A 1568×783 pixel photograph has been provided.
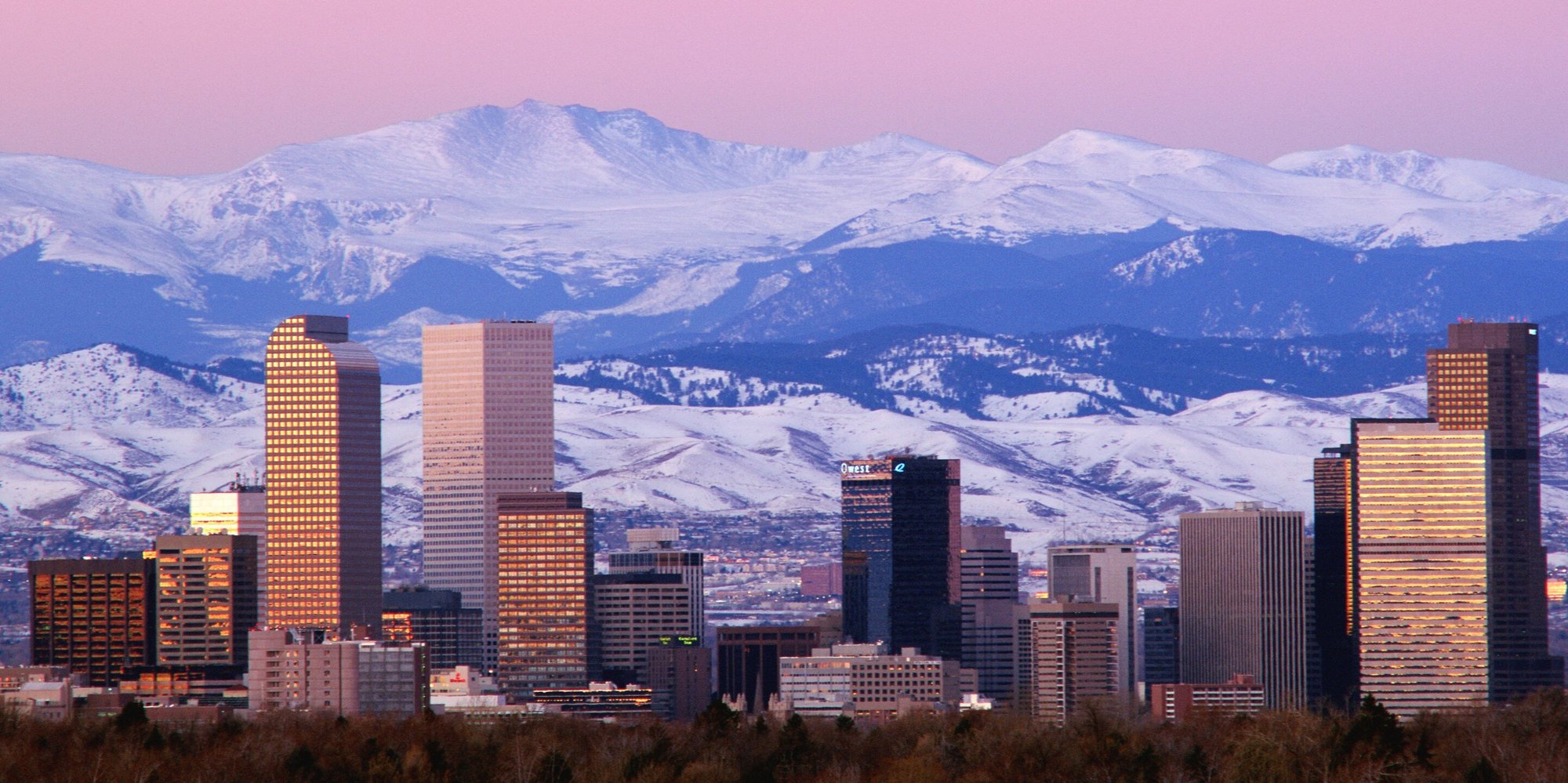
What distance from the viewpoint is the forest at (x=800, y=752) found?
125000mm

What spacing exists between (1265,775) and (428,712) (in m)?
64.9

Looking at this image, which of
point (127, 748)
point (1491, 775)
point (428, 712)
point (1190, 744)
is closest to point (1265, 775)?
point (1491, 775)

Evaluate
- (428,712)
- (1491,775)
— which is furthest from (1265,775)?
(428,712)

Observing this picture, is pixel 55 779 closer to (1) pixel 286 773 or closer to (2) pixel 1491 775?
(1) pixel 286 773

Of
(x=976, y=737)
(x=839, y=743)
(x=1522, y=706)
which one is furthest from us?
(x=1522, y=706)

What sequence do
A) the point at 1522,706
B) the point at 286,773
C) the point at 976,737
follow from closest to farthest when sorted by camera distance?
the point at 286,773, the point at 976,737, the point at 1522,706

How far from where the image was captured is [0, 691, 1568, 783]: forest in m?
125

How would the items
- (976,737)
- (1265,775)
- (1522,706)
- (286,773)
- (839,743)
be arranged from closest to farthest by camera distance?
(1265,775) → (286,773) → (976,737) → (839,743) → (1522,706)

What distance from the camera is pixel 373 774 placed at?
129 metres

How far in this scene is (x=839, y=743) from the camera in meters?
155

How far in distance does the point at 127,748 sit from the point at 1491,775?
57.8m

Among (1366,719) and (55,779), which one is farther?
(1366,719)

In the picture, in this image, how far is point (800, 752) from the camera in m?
144

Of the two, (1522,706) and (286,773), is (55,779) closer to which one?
(286,773)
